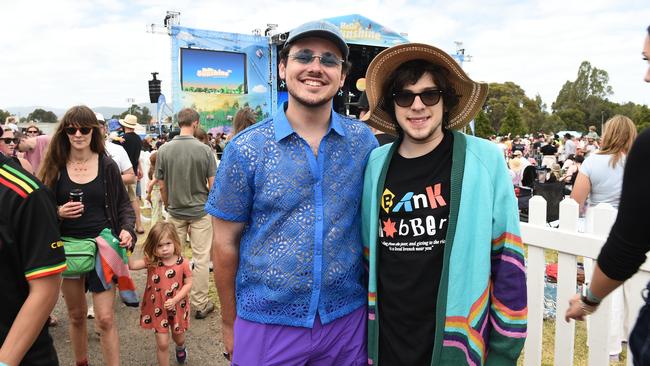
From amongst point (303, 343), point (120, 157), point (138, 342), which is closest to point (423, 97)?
point (303, 343)

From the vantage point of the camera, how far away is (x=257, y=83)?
60.7 feet

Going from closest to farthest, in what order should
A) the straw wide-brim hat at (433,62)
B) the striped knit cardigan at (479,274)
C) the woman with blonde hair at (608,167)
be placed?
the striped knit cardigan at (479,274)
the straw wide-brim hat at (433,62)
the woman with blonde hair at (608,167)

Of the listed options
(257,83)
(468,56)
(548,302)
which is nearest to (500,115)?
(468,56)

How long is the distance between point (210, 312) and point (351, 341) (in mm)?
3194

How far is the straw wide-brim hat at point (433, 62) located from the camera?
201 cm

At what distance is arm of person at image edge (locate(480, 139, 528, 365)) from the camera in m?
1.76

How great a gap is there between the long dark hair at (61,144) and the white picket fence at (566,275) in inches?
122

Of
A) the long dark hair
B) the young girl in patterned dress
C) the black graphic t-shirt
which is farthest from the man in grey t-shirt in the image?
the black graphic t-shirt

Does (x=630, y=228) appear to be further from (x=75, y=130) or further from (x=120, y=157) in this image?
(x=120, y=157)

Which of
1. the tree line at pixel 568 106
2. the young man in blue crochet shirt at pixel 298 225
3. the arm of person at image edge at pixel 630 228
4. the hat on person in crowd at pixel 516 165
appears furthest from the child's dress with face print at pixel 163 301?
the tree line at pixel 568 106

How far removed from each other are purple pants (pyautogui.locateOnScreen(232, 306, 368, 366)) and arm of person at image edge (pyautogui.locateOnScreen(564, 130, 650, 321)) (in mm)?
994

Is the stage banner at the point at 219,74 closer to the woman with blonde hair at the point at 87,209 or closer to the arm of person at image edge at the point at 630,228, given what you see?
the woman with blonde hair at the point at 87,209

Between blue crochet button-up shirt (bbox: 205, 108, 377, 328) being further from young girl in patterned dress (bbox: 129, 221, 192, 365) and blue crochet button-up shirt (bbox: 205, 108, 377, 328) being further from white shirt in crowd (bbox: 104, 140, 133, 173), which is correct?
white shirt in crowd (bbox: 104, 140, 133, 173)

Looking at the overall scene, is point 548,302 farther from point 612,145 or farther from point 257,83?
point 257,83
